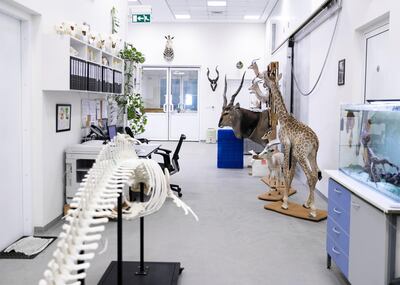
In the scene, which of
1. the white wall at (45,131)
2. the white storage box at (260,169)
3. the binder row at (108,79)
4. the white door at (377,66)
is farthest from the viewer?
the white storage box at (260,169)

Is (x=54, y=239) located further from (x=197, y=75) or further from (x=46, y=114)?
(x=197, y=75)

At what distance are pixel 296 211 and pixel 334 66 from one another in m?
1.92

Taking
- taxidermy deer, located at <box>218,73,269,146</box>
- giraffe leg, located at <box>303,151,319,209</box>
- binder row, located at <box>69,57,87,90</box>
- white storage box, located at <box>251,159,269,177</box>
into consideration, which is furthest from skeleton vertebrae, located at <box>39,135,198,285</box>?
taxidermy deer, located at <box>218,73,269,146</box>

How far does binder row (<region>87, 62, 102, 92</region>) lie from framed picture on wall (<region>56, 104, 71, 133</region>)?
352 mm

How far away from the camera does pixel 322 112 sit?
5996 millimetres

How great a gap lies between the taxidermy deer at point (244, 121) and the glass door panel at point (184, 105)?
5.11 metres

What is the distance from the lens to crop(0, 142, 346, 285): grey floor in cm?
329

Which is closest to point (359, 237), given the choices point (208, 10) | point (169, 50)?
point (208, 10)

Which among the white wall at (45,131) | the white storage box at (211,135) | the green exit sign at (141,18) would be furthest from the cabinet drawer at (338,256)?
the white storage box at (211,135)

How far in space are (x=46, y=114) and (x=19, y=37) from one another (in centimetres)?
78

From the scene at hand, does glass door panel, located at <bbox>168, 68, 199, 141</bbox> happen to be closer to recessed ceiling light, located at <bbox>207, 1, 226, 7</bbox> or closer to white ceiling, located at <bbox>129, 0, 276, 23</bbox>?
white ceiling, located at <bbox>129, 0, 276, 23</bbox>

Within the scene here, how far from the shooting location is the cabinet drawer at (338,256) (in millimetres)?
2975

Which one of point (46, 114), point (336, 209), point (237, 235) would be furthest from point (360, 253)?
point (46, 114)

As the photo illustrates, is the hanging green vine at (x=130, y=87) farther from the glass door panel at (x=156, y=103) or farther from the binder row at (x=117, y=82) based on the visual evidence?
the glass door panel at (x=156, y=103)
